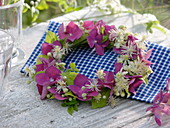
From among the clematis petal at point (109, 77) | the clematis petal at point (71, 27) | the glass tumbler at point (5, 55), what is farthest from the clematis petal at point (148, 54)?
the glass tumbler at point (5, 55)

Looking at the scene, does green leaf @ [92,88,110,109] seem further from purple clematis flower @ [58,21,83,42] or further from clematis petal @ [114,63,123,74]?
purple clematis flower @ [58,21,83,42]

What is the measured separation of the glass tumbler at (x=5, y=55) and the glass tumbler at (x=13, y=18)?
116mm

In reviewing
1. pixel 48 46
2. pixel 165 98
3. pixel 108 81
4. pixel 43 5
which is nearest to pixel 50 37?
pixel 48 46

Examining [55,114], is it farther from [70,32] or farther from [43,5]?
[43,5]

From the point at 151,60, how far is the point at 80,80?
23 centimetres

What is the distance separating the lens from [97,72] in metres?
0.88

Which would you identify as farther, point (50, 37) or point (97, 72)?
point (50, 37)

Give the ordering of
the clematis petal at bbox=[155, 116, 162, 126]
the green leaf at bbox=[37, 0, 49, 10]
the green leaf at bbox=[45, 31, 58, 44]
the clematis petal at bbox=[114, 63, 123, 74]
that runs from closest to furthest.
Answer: the clematis petal at bbox=[155, 116, 162, 126]
the clematis petal at bbox=[114, 63, 123, 74]
the green leaf at bbox=[45, 31, 58, 44]
the green leaf at bbox=[37, 0, 49, 10]

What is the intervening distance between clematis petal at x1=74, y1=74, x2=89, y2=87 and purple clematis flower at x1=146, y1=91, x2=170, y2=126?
0.56 ft

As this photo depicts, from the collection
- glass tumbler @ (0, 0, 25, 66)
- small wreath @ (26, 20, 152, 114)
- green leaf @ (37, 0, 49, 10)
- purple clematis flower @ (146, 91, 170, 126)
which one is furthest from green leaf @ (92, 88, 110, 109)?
green leaf @ (37, 0, 49, 10)

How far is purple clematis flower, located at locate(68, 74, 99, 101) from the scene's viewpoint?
2.80 ft

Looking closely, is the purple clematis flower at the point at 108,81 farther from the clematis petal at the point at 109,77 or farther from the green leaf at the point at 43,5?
the green leaf at the point at 43,5

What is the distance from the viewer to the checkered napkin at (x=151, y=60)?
0.92 meters

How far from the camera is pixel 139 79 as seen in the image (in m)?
0.91
